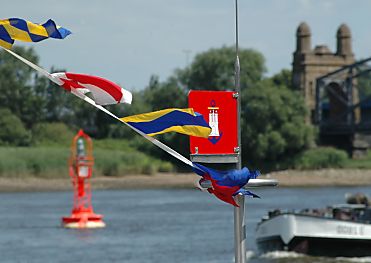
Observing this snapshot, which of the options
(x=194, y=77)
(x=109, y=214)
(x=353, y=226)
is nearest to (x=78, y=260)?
(x=353, y=226)

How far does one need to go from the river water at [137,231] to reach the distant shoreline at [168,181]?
773cm

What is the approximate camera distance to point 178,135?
10625 centimetres

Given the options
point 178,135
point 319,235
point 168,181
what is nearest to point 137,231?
point 319,235

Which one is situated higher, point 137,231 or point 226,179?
point 226,179

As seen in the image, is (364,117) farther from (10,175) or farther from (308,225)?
(308,225)

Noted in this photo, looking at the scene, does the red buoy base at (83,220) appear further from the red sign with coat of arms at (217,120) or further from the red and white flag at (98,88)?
the red sign with coat of arms at (217,120)

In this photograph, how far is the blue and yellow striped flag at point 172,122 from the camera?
1220 cm

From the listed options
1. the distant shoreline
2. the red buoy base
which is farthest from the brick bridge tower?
the red buoy base

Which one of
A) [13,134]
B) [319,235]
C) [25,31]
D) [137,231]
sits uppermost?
[13,134]

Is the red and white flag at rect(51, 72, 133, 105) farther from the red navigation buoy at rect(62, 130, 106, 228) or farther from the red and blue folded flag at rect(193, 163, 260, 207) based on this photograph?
the red navigation buoy at rect(62, 130, 106, 228)

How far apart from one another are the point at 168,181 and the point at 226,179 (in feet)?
295

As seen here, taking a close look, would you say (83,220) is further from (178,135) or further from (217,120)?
(178,135)

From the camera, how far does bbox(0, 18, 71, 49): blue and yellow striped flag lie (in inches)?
486

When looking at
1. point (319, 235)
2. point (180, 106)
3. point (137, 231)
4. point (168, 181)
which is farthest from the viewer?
point (180, 106)
